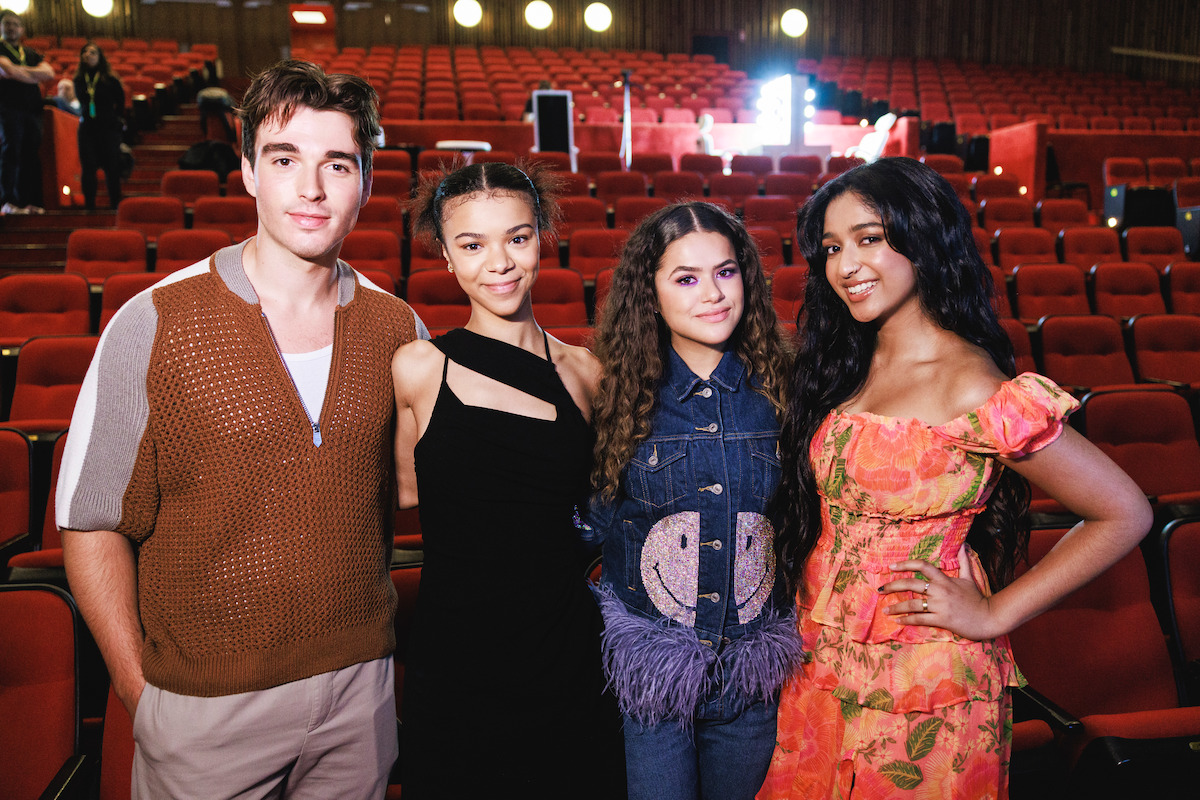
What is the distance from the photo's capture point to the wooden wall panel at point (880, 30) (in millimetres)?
12945

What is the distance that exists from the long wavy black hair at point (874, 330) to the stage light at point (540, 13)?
13.3 meters

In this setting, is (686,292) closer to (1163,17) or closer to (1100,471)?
(1100,471)

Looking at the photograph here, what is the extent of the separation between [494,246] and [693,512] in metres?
0.58

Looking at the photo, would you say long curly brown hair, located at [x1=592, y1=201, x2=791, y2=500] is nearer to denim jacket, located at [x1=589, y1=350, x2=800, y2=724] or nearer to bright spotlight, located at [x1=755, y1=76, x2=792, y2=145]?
denim jacket, located at [x1=589, y1=350, x2=800, y2=724]

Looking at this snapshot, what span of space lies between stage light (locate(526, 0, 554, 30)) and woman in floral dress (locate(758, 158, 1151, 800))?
13386 millimetres

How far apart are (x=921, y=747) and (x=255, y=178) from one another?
4.40 feet

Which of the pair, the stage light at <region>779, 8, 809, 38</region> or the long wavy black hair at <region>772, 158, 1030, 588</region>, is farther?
the stage light at <region>779, 8, 809, 38</region>

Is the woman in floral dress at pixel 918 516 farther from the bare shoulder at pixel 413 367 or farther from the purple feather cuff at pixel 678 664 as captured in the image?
the bare shoulder at pixel 413 367

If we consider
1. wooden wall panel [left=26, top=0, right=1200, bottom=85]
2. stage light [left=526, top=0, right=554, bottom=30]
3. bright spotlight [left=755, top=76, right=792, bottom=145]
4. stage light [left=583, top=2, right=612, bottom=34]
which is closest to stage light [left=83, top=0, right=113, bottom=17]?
wooden wall panel [left=26, top=0, right=1200, bottom=85]

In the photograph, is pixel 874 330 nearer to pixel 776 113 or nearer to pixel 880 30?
pixel 776 113

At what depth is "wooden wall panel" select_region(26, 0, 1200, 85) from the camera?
42.5 ft

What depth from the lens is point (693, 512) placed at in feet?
4.09

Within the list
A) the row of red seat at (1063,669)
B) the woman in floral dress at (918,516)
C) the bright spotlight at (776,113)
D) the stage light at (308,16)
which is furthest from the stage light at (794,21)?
the woman in floral dress at (918,516)

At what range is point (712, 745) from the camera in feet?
4.02
